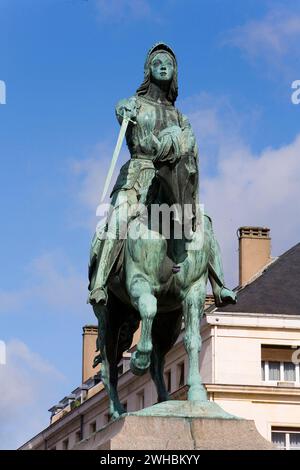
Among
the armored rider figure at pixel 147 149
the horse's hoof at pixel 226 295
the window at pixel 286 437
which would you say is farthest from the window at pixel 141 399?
the horse's hoof at pixel 226 295

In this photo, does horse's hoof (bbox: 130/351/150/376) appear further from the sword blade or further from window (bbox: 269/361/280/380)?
window (bbox: 269/361/280/380)

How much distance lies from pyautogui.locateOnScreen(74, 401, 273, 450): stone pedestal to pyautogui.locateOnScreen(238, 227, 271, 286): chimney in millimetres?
57263

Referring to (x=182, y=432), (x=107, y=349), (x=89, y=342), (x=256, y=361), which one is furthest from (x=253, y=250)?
(x=182, y=432)

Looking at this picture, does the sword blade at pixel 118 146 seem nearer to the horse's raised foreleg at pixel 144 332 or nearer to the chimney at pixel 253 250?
the horse's raised foreleg at pixel 144 332

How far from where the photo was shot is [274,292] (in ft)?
218

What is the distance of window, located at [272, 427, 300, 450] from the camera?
2435 inches

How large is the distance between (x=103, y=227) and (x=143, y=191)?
0.66 m

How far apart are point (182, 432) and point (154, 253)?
219cm

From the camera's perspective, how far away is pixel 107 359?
1839 centimetres

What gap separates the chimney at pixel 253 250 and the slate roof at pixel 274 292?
2.92m

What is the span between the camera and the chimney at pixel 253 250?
73.5 metres

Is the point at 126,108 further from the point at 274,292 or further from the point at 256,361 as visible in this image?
the point at 274,292

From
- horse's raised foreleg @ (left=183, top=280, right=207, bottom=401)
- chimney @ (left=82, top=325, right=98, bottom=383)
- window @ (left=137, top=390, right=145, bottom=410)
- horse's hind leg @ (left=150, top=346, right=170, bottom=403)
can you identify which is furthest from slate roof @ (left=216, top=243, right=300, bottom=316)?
horse's raised foreleg @ (left=183, top=280, right=207, bottom=401)
